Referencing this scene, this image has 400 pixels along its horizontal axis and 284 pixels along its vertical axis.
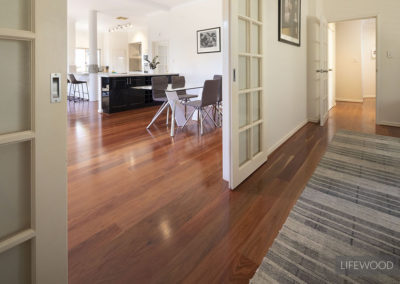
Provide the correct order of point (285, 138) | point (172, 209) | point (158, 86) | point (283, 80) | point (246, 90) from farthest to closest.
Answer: point (158, 86), point (285, 138), point (283, 80), point (246, 90), point (172, 209)

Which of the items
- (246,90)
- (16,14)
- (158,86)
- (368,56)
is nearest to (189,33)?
(158,86)

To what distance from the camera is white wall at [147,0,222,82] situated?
697 centimetres

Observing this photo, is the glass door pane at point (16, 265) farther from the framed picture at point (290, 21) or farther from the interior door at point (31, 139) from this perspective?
the framed picture at point (290, 21)

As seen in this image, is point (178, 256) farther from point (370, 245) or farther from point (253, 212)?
point (370, 245)

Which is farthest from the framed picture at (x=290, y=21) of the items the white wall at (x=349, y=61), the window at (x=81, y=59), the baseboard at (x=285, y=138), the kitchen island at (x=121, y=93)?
→ the window at (x=81, y=59)

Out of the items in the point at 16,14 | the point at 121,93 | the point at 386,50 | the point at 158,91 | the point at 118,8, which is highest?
the point at 118,8

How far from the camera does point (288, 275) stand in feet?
4.11

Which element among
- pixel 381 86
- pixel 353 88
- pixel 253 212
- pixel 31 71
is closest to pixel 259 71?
pixel 253 212

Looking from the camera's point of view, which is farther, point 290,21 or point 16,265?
point 290,21

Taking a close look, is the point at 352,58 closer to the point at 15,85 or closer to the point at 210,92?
the point at 210,92

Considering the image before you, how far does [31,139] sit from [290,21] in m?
3.79

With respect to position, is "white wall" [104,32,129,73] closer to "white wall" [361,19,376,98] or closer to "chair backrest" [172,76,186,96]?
"chair backrest" [172,76,186,96]

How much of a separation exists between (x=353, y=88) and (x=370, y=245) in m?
7.62

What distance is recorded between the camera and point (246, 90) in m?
2.36
